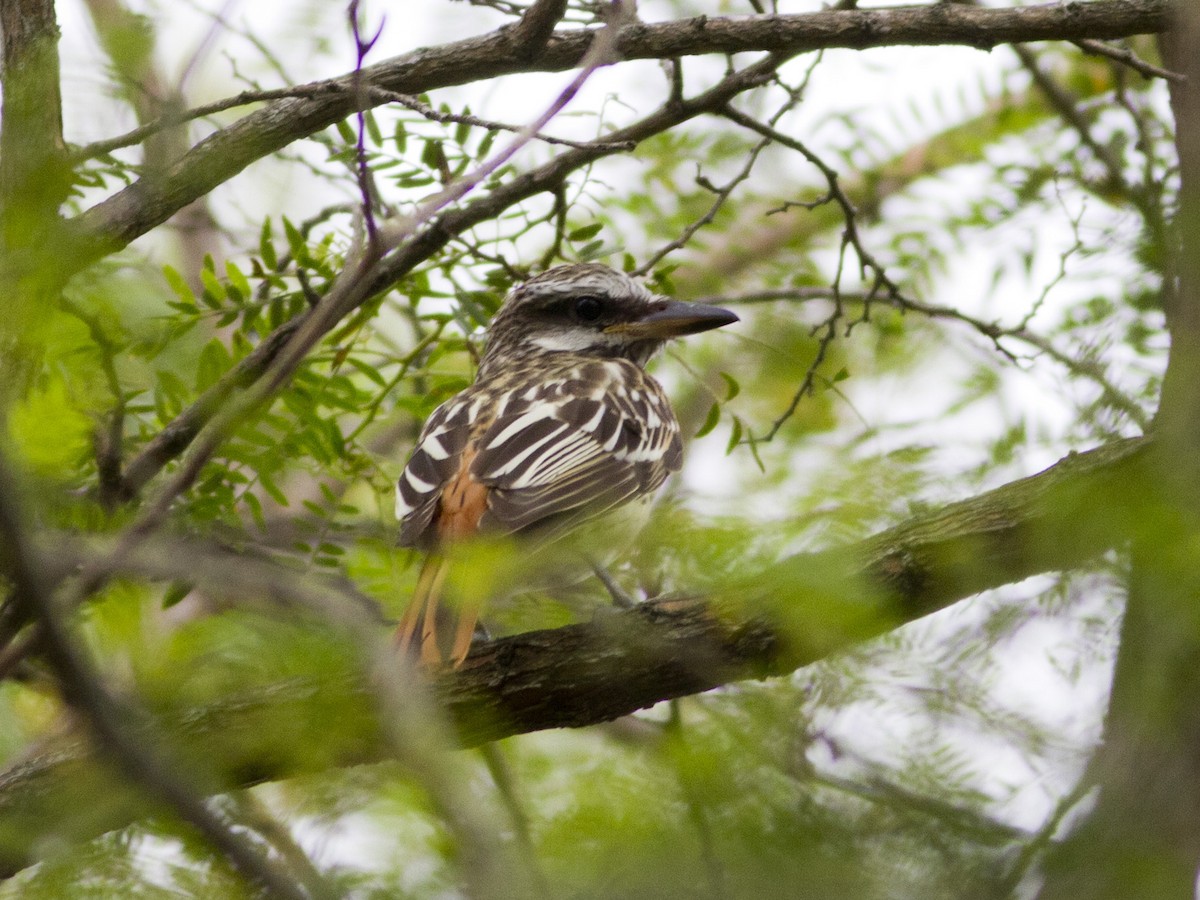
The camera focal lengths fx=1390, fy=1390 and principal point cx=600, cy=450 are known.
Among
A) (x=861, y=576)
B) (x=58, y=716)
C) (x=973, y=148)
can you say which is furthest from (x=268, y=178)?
(x=973, y=148)

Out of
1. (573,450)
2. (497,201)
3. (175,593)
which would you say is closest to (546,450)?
(573,450)

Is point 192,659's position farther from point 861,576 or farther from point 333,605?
point 861,576

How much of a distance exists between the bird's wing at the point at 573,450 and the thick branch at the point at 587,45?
3.67ft

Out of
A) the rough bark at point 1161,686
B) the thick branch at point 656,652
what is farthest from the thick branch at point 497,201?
the rough bark at point 1161,686

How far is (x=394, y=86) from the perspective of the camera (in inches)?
150

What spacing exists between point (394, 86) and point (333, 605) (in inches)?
89.0

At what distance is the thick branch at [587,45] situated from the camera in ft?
11.7

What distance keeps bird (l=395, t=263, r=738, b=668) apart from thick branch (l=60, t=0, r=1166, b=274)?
110cm

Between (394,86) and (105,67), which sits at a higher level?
(394,86)

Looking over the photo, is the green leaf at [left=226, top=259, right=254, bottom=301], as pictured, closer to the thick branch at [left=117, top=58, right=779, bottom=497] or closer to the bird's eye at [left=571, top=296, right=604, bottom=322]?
the thick branch at [left=117, top=58, right=779, bottom=497]

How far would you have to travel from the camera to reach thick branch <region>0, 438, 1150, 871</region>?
2348 millimetres


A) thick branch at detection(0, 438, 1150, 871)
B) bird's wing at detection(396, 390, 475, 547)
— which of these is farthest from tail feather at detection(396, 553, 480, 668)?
bird's wing at detection(396, 390, 475, 547)

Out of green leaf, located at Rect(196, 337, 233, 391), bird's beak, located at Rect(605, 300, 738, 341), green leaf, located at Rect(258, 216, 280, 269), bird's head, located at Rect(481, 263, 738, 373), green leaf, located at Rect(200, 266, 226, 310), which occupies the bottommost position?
green leaf, located at Rect(196, 337, 233, 391)

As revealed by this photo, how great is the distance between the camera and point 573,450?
14.4ft
